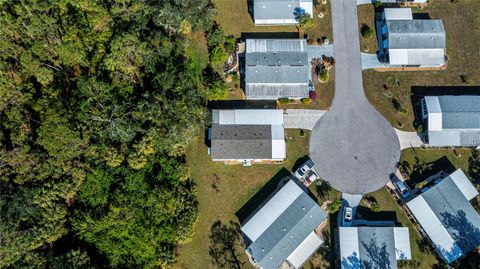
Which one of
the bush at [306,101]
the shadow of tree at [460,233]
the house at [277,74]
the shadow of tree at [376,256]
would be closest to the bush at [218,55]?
the house at [277,74]

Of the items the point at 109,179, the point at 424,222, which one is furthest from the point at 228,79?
the point at 424,222

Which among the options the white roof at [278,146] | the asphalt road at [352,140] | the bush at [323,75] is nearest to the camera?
the white roof at [278,146]

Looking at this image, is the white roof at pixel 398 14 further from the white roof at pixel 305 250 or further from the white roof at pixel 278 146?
the white roof at pixel 305 250

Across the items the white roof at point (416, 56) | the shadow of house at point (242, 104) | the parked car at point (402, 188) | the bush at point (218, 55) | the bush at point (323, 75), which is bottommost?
the parked car at point (402, 188)

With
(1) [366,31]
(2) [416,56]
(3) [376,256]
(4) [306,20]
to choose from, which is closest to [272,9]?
(4) [306,20]

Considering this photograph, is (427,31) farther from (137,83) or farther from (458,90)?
(137,83)

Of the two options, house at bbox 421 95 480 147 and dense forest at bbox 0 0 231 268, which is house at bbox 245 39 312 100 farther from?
house at bbox 421 95 480 147
